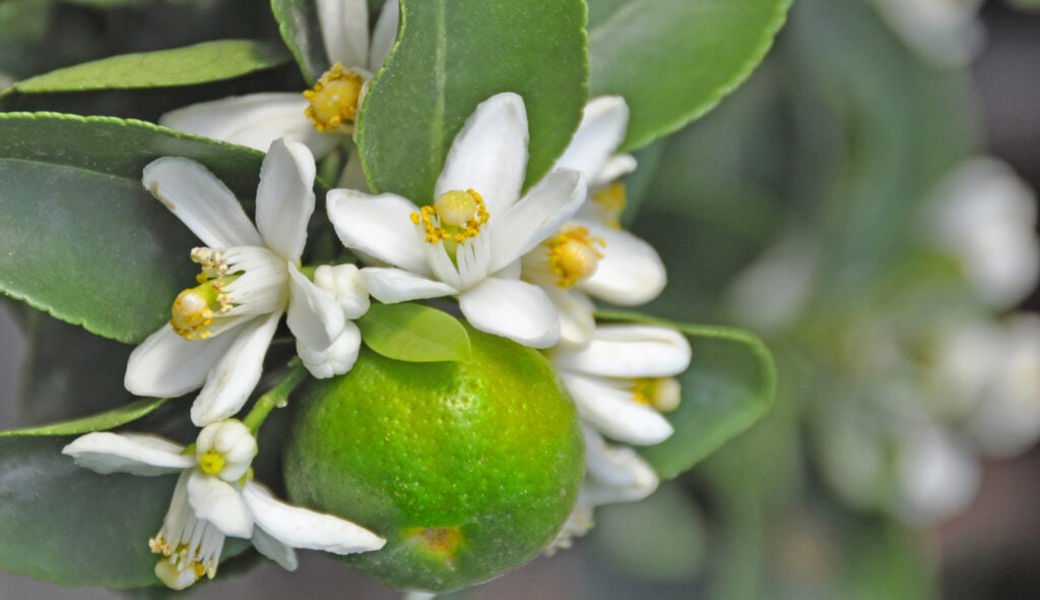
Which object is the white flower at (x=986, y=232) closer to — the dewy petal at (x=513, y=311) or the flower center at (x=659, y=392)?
the flower center at (x=659, y=392)

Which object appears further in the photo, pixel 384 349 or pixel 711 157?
pixel 711 157

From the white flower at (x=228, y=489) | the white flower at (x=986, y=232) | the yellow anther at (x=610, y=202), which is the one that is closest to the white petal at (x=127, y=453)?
the white flower at (x=228, y=489)

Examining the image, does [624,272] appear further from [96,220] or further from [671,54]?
[96,220]

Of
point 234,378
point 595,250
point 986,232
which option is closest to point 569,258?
point 595,250

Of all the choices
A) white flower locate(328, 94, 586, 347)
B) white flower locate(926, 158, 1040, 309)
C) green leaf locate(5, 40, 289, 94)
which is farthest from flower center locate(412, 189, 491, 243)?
white flower locate(926, 158, 1040, 309)

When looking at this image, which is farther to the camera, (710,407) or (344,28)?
(710,407)

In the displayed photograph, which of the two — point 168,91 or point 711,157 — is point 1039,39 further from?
point 168,91

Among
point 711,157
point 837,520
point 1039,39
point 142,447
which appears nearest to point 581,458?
point 142,447
